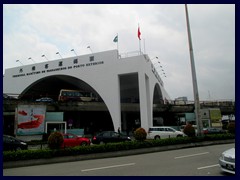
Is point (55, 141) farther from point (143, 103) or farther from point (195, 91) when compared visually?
point (143, 103)

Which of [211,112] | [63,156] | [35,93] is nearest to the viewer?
[63,156]

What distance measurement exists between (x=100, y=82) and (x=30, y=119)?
1142 centimetres

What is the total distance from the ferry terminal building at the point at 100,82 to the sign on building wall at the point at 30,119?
57cm

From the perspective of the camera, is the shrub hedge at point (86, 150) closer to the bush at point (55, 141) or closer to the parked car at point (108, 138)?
the bush at point (55, 141)

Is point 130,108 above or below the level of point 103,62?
below

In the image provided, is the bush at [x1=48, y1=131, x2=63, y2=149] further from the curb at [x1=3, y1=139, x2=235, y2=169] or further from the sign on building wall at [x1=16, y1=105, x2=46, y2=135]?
the sign on building wall at [x1=16, y1=105, x2=46, y2=135]

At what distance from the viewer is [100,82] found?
32.7 m

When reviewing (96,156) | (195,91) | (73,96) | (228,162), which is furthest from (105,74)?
(228,162)

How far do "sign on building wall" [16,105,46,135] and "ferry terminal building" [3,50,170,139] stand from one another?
0.57 metres

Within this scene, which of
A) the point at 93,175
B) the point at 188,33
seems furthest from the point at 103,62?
the point at 93,175

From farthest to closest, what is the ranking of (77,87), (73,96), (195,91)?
(77,87), (73,96), (195,91)

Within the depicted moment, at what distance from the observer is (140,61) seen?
98.7ft
